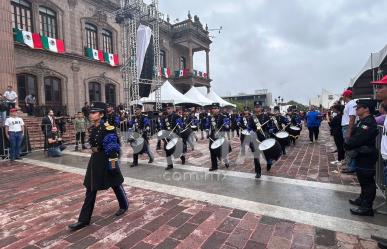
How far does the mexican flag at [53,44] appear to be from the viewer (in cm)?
1803

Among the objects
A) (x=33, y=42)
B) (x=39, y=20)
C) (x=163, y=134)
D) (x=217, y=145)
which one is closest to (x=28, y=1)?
(x=39, y=20)

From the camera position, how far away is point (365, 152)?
13.0 ft

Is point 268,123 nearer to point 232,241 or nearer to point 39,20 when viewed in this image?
point 232,241

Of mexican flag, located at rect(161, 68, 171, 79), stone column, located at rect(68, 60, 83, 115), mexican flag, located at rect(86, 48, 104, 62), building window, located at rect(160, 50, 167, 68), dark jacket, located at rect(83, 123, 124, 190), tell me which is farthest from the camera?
building window, located at rect(160, 50, 167, 68)

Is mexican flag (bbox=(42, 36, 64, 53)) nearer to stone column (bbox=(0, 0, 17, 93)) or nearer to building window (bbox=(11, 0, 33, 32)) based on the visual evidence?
building window (bbox=(11, 0, 33, 32))

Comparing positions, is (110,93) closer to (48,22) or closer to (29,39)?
(48,22)

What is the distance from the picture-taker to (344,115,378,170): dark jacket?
3951mm

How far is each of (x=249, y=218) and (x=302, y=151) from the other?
266 inches

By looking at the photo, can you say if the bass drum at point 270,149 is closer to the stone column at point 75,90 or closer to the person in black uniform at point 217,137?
the person in black uniform at point 217,137

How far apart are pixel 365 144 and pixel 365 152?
0.12 metres

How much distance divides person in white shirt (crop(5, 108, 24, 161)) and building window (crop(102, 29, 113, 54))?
15.6 meters

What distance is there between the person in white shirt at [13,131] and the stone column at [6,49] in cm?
637

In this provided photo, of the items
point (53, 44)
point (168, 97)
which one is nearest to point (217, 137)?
point (168, 97)

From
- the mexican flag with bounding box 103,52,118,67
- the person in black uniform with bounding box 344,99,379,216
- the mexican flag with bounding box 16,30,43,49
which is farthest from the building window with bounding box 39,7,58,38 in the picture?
the person in black uniform with bounding box 344,99,379,216
